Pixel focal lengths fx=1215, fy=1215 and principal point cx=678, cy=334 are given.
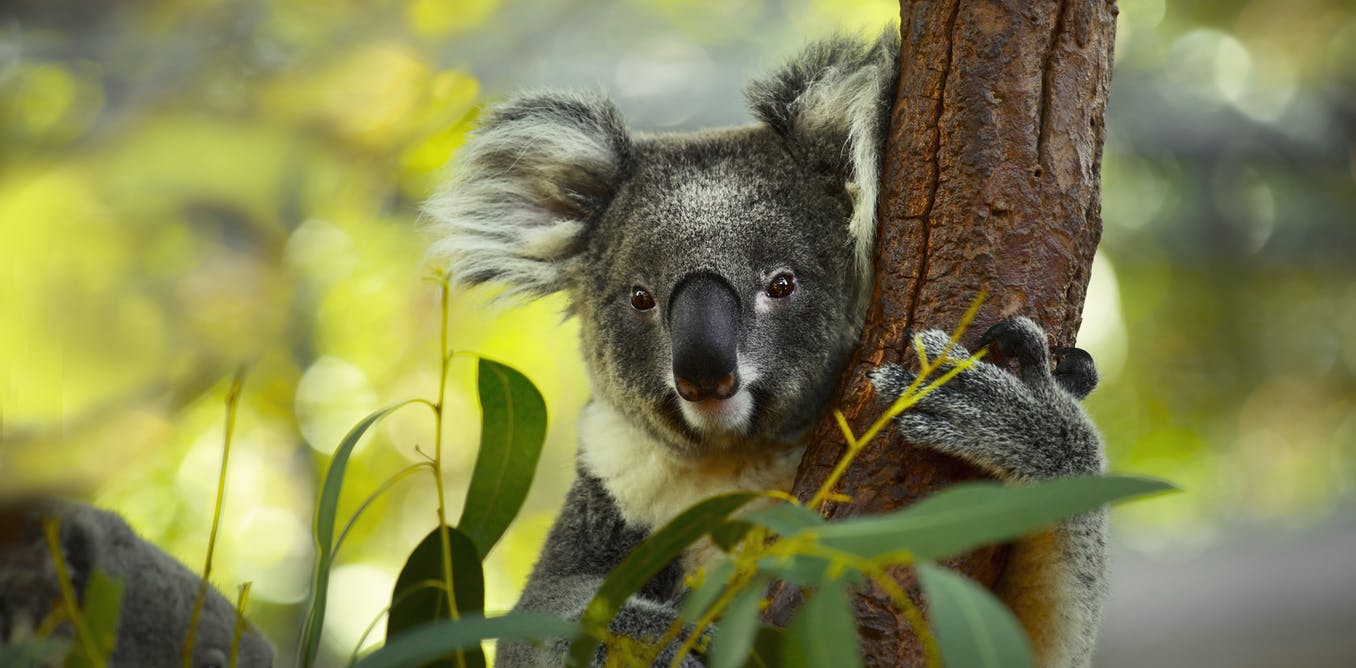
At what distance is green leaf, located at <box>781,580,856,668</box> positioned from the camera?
1.16 metres

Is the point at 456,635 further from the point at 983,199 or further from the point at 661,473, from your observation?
the point at 661,473

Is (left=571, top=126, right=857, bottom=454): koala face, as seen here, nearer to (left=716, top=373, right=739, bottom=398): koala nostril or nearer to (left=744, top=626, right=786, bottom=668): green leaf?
(left=716, top=373, right=739, bottom=398): koala nostril

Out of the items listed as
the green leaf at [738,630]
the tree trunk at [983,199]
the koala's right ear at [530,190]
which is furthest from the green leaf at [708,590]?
the koala's right ear at [530,190]

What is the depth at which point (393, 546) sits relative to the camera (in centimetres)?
614

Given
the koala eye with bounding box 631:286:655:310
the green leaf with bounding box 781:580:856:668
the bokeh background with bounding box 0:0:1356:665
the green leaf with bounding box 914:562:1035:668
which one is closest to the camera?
the green leaf with bounding box 914:562:1035:668

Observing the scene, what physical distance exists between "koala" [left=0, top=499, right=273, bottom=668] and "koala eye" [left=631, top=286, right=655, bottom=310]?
3.09 feet

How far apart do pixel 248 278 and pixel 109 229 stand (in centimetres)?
64

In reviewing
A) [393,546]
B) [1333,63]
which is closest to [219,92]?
[393,546]

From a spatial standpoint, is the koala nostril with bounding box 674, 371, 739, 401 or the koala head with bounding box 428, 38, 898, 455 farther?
the koala head with bounding box 428, 38, 898, 455

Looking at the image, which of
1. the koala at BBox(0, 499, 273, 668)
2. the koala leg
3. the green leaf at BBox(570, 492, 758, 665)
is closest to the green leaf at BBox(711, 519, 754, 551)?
the green leaf at BBox(570, 492, 758, 665)

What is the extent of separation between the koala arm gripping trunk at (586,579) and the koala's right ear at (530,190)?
520 mm

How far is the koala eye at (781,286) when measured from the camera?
2318mm

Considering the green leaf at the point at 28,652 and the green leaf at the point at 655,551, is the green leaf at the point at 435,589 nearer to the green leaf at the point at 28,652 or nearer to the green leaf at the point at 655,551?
the green leaf at the point at 655,551

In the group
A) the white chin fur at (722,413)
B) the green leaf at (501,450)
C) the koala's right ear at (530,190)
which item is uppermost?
the koala's right ear at (530,190)
